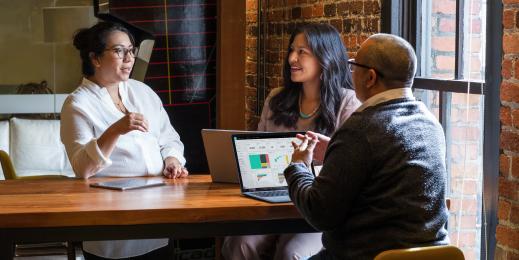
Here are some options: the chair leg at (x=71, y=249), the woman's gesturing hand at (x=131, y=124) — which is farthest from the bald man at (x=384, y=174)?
the chair leg at (x=71, y=249)

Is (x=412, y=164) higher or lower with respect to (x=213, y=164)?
higher

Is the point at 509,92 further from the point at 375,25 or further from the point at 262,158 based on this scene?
the point at 375,25

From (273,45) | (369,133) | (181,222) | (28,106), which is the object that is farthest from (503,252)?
(28,106)

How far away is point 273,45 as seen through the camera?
3936 mm

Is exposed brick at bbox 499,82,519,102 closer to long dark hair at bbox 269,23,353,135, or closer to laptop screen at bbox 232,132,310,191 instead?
laptop screen at bbox 232,132,310,191

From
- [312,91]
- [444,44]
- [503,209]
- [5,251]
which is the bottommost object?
[5,251]

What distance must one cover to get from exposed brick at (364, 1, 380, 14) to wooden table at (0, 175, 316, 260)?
4.54ft

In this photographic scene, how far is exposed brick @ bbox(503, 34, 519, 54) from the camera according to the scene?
70.1 inches

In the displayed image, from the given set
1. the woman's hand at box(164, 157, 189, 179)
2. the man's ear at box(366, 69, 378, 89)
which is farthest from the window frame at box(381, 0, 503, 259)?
the woman's hand at box(164, 157, 189, 179)

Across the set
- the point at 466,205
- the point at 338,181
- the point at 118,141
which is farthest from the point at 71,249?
the point at 466,205

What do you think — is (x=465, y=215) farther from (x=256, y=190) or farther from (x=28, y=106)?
(x=28, y=106)

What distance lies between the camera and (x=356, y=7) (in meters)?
2.93

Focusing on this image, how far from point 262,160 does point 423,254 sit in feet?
2.88

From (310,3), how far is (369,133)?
7.01 feet
